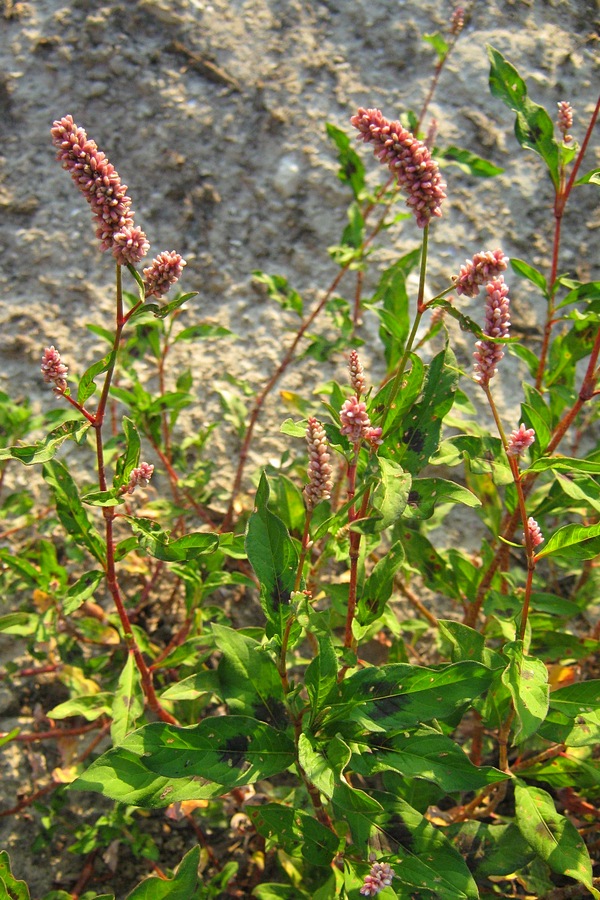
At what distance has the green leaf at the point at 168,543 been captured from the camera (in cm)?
190

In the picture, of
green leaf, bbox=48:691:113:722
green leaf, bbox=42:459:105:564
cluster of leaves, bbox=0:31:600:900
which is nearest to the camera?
cluster of leaves, bbox=0:31:600:900

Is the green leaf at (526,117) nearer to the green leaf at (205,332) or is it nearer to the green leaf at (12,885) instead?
the green leaf at (205,332)

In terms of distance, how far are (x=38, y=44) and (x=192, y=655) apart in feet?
10.6

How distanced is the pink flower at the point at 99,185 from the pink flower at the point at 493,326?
756 millimetres

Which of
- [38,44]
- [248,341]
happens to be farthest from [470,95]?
[38,44]

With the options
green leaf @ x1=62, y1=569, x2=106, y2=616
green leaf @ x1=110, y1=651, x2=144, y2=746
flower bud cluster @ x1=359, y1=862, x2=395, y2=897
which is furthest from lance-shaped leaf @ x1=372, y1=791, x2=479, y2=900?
green leaf @ x1=62, y1=569, x2=106, y2=616

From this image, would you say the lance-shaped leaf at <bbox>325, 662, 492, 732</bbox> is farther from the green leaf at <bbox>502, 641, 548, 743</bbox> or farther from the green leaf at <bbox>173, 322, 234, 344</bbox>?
the green leaf at <bbox>173, 322, 234, 344</bbox>

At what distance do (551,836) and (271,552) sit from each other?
1.02m

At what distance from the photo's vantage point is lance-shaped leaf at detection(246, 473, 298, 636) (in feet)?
6.10

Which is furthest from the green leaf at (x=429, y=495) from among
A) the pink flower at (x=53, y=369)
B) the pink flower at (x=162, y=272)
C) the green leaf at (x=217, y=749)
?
the pink flower at (x=53, y=369)

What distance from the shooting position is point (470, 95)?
13.0ft

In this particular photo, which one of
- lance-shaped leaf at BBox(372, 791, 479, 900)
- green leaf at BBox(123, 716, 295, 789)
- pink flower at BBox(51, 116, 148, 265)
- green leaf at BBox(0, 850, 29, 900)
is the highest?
pink flower at BBox(51, 116, 148, 265)

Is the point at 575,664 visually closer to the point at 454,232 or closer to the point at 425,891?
the point at 425,891

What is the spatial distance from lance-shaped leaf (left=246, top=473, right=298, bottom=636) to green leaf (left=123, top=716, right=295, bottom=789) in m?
0.25
